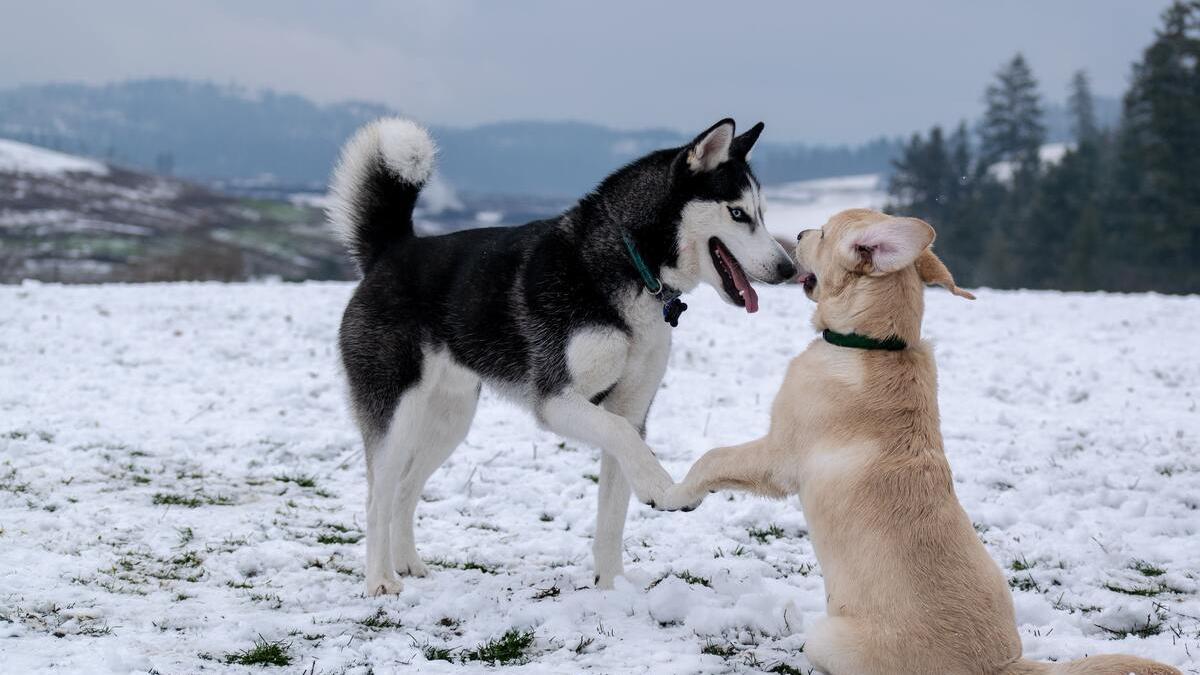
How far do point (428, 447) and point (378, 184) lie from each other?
163 cm

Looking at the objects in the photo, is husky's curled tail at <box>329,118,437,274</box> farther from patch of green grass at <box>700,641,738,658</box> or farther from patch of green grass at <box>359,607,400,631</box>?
patch of green grass at <box>700,641,738,658</box>

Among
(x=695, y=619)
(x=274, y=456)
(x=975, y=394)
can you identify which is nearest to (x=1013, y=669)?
(x=695, y=619)

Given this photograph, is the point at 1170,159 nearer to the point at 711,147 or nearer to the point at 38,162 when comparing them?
the point at 711,147

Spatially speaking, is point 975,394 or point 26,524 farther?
point 975,394

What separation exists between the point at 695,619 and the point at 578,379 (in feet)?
4.32

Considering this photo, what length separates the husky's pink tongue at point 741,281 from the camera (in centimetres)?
502

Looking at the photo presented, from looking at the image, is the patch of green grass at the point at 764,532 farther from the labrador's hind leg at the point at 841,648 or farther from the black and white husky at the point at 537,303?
the labrador's hind leg at the point at 841,648

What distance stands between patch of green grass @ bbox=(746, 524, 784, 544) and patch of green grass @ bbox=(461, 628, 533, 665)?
2116 mm

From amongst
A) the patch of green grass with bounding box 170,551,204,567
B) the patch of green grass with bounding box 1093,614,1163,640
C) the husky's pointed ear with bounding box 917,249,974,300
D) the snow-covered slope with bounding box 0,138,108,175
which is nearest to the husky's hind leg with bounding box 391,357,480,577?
the patch of green grass with bounding box 170,551,204,567

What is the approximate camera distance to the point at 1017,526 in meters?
6.30

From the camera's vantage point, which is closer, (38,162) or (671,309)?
(671,309)

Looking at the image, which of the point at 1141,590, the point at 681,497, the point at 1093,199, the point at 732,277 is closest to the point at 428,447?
the point at 681,497

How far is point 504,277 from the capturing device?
5.38 m

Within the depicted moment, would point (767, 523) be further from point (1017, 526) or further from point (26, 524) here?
point (26, 524)
